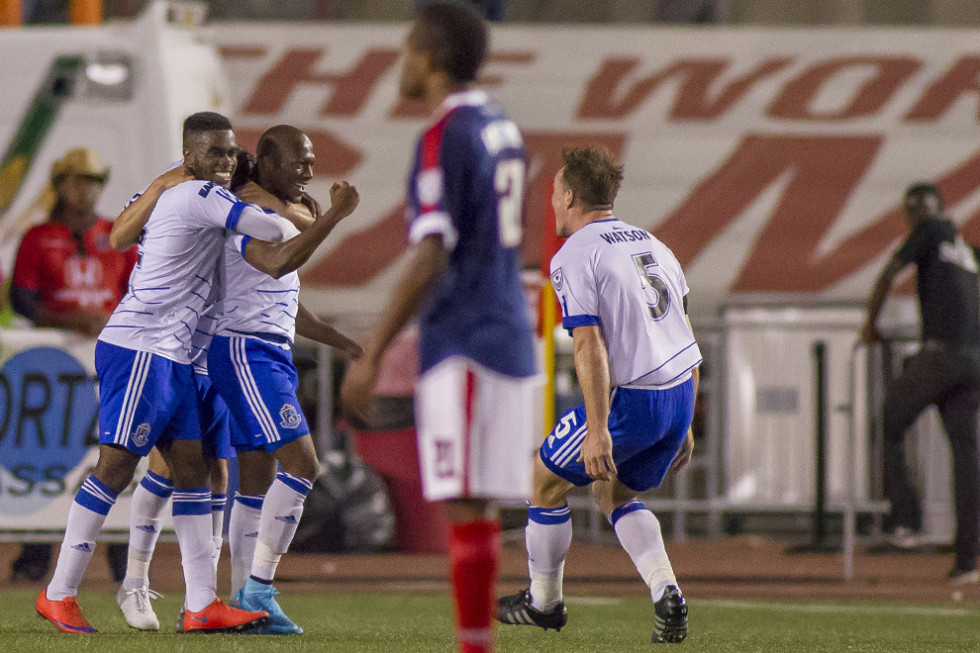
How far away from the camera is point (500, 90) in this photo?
13461 mm

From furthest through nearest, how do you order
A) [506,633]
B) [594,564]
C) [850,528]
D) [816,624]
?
[594,564], [850,528], [816,624], [506,633]

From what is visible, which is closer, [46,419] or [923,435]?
[46,419]

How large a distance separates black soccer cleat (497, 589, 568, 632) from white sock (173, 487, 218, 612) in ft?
4.00

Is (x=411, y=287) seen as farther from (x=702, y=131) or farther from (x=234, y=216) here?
(x=702, y=131)

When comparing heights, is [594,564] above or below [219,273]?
below

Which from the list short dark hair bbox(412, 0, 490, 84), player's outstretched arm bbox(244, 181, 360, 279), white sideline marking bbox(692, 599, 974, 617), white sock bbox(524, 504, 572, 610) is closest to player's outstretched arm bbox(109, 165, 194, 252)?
player's outstretched arm bbox(244, 181, 360, 279)

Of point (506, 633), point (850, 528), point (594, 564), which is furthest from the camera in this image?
point (594, 564)

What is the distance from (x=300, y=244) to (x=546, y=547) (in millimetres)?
1647

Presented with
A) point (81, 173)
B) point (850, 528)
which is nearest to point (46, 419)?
point (81, 173)

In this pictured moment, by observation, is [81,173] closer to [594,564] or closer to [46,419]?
[46,419]

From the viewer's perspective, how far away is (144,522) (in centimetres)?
689

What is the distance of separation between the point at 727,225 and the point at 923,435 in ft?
8.36

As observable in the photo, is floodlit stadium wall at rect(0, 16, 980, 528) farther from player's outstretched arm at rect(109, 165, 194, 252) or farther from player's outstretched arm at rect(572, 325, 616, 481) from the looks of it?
player's outstretched arm at rect(572, 325, 616, 481)

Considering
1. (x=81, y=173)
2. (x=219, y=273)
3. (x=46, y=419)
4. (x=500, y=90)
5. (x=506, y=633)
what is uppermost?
(x=500, y=90)
